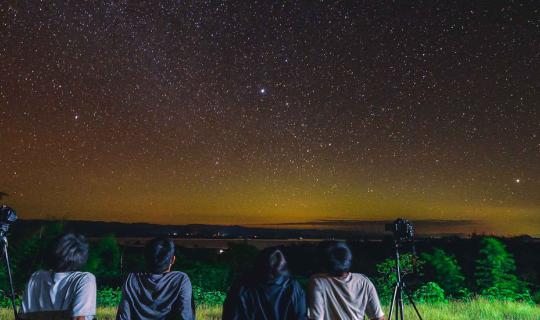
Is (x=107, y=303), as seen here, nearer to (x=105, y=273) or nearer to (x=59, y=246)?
(x=105, y=273)

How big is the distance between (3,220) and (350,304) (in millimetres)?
2998

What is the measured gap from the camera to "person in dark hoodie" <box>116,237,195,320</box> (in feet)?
11.3

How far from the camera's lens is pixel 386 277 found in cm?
1233

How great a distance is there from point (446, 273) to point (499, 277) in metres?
1.48

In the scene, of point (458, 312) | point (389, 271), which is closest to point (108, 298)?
point (389, 271)

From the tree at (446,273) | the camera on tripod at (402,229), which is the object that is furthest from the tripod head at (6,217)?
the tree at (446,273)

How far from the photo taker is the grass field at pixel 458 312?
26.2 feet

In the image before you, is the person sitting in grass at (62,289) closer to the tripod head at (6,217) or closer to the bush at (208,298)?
the tripod head at (6,217)

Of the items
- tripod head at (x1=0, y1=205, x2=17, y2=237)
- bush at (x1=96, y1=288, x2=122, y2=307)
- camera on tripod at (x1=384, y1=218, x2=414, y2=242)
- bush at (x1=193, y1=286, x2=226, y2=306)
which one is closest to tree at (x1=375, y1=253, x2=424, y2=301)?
bush at (x1=193, y1=286, x2=226, y2=306)

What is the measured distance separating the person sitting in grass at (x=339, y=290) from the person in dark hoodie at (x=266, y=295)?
30 centimetres

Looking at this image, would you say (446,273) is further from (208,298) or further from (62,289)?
(62,289)

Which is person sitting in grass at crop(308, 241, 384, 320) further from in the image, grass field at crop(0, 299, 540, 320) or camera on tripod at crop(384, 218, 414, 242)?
grass field at crop(0, 299, 540, 320)

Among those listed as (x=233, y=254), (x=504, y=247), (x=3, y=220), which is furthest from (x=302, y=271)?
(x=3, y=220)

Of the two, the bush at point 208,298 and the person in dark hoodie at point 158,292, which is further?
the bush at point 208,298
